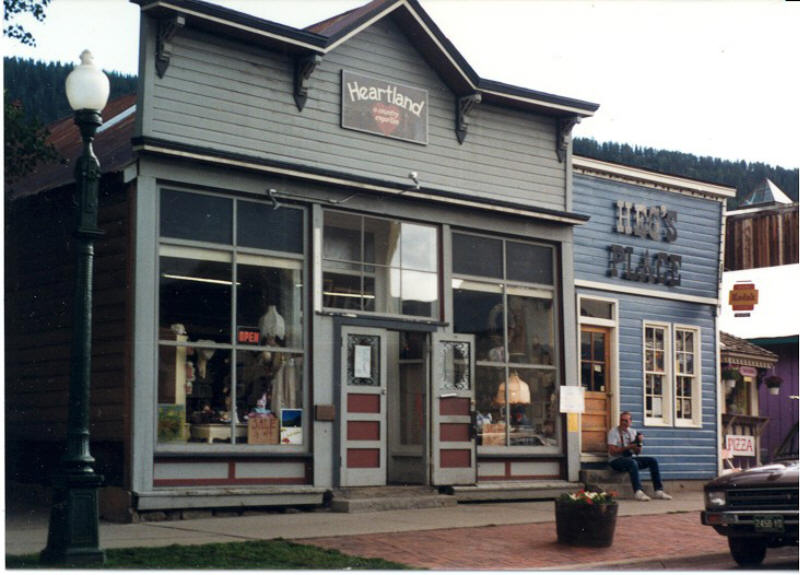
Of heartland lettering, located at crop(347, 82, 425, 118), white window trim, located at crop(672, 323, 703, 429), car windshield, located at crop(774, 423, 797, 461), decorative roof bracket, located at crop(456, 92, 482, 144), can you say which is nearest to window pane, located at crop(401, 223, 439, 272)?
decorative roof bracket, located at crop(456, 92, 482, 144)

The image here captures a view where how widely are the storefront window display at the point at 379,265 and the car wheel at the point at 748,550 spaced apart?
20.5ft

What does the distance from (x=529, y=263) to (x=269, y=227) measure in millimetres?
4832

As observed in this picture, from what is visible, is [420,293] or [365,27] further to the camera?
[420,293]

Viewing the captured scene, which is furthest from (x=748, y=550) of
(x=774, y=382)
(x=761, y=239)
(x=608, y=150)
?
(x=774, y=382)

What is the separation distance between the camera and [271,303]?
1568 centimetres

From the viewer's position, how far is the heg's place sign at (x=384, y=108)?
16641mm

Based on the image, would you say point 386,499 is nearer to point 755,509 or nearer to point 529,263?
point 529,263

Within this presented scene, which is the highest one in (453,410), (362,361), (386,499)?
(362,361)

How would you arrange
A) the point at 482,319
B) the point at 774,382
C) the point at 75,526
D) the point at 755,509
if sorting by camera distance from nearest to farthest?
1. the point at 75,526
2. the point at 755,509
3. the point at 482,319
4. the point at 774,382

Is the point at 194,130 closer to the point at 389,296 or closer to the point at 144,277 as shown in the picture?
the point at 144,277

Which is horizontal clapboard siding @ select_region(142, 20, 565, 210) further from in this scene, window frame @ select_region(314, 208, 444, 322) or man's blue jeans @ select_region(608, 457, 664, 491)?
man's blue jeans @ select_region(608, 457, 664, 491)

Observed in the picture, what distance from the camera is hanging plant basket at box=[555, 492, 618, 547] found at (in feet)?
42.3

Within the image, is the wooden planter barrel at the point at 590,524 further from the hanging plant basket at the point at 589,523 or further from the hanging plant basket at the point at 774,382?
the hanging plant basket at the point at 774,382

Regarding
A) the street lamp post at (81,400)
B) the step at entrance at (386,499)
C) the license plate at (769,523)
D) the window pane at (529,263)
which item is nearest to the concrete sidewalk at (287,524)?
the step at entrance at (386,499)
